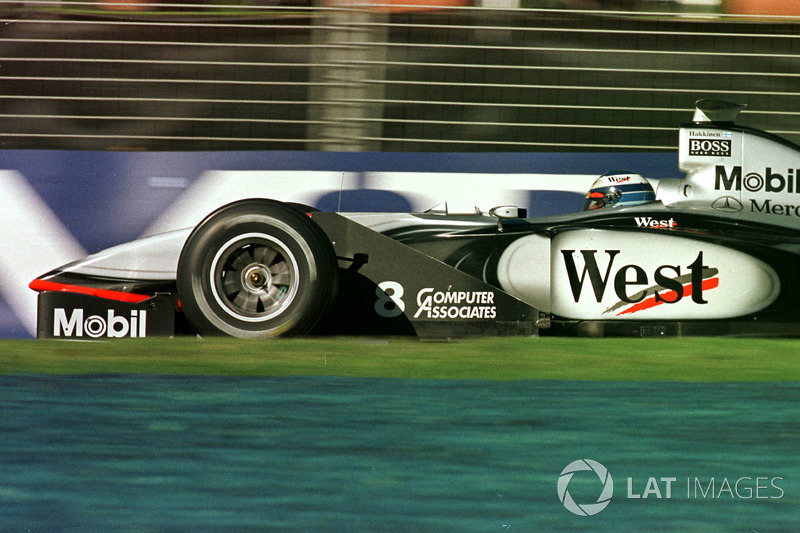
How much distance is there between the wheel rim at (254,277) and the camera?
14.0 feet

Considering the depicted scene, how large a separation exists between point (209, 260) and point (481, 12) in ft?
7.93

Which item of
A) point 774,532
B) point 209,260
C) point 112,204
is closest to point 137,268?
point 209,260

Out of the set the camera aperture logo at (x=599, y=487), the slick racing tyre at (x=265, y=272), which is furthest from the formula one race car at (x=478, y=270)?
the camera aperture logo at (x=599, y=487)

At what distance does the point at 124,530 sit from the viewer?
1862 millimetres

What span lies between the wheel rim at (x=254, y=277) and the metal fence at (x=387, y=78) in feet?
4.04

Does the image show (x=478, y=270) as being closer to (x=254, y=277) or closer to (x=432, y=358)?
(x=432, y=358)

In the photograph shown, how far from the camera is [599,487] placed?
2150mm

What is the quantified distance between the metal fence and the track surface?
2282 millimetres

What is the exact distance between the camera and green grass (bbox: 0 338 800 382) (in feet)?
11.9

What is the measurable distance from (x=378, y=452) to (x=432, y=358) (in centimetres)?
151

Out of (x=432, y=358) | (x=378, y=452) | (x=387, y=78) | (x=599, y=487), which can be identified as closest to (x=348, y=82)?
(x=387, y=78)

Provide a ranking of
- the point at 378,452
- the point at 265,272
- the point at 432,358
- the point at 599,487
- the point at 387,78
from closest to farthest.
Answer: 1. the point at 599,487
2. the point at 378,452
3. the point at 432,358
4. the point at 265,272
5. the point at 387,78

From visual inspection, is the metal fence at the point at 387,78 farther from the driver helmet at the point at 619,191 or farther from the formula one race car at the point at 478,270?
the formula one race car at the point at 478,270

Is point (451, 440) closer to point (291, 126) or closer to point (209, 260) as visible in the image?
point (209, 260)
